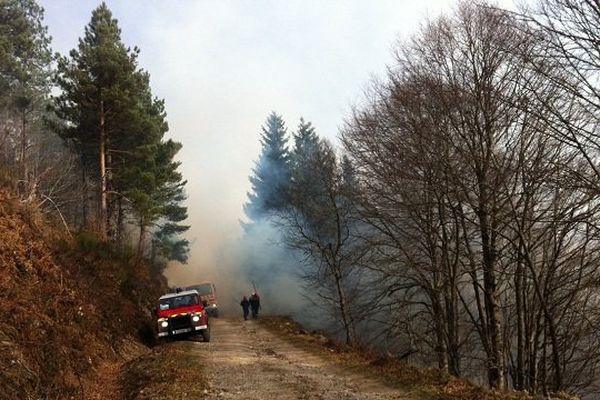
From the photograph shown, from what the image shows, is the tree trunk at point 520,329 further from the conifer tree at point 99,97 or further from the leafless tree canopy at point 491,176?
the conifer tree at point 99,97

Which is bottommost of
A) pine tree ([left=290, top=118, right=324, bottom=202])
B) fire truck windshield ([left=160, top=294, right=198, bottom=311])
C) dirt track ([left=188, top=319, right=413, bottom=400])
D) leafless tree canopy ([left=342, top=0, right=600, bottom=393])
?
dirt track ([left=188, top=319, right=413, bottom=400])

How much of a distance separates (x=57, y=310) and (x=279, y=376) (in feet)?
18.0

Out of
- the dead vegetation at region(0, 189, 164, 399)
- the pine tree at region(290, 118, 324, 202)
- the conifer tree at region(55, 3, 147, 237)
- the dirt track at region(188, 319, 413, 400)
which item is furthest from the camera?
the pine tree at region(290, 118, 324, 202)

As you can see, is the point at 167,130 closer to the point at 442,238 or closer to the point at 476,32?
the point at 442,238

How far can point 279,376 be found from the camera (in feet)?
41.6

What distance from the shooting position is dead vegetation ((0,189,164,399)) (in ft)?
28.9

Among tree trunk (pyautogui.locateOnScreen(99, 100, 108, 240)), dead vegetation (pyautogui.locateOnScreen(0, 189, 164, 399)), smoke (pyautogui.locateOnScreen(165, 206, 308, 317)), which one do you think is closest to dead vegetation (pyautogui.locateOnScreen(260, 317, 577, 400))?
dead vegetation (pyautogui.locateOnScreen(0, 189, 164, 399))

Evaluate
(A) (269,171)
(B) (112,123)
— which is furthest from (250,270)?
(B) (112,123)

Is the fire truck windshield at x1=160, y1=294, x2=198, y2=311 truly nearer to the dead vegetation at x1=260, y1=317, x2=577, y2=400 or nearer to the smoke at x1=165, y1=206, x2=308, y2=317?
the dead vegetation at x1=260, y1=317, x2=577, y2=400

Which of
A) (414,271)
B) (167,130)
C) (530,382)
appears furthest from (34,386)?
(167,130)

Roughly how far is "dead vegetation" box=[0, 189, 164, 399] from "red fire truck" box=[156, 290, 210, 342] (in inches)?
42.3

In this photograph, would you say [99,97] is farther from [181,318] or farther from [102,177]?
[181,318]

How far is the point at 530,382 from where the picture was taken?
17.5 m

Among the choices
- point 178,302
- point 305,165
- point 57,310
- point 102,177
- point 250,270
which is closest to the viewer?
point 57,310
